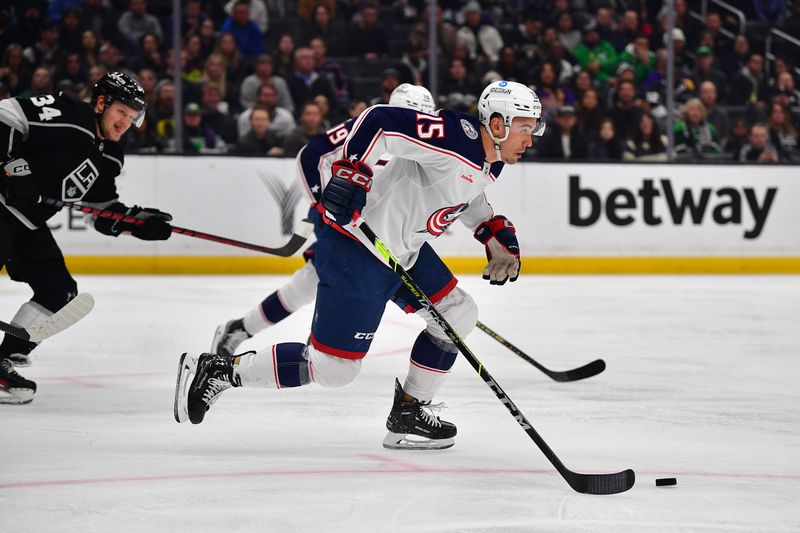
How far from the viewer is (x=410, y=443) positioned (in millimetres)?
3180

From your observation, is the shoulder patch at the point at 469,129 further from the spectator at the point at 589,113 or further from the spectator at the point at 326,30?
the spectator at the point at 326,30

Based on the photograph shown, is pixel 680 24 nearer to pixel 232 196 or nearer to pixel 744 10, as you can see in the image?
pixel 744 10

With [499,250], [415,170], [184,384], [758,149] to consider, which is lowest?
[758,149]

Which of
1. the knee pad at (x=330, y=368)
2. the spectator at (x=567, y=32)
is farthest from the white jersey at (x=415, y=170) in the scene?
the spectator at (x=567, y=32)

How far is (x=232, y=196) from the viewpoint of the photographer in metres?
8.50

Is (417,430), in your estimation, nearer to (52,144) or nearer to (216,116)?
(52,144)

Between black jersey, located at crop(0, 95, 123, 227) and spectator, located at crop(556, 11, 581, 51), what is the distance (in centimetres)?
674

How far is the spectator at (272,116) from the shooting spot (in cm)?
862

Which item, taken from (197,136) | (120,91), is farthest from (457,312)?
(197,136)

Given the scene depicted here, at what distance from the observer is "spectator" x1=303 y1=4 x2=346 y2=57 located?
31.2 ft

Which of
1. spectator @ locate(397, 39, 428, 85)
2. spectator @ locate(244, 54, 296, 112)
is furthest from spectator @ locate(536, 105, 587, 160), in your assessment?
spectator @ locate(244, 54, 296, 112)

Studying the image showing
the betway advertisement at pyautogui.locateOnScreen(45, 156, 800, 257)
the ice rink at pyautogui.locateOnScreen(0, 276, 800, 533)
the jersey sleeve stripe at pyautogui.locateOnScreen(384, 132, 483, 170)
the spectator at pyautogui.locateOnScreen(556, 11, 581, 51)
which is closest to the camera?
→ the ice rink at pyautogui.locateOnScreen(0, 276, 800, 533)

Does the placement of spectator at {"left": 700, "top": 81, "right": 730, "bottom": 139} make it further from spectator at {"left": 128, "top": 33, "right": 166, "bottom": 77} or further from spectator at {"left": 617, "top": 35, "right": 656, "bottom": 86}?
spectator at {"left": 128, "top": 33, "right": 166, "bottom": 77}

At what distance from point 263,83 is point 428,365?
590cm
